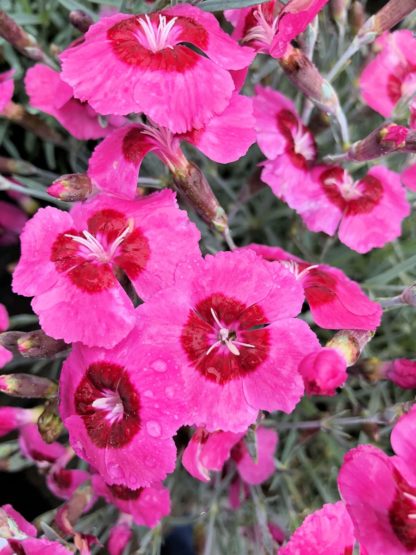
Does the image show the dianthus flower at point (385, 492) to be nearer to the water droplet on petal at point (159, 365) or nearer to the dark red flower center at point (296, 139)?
the water droplet on petal at point (159, 365)

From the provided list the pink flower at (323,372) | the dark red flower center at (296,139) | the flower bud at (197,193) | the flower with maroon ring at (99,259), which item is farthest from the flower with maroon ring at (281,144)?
the pink flower at (323,372)

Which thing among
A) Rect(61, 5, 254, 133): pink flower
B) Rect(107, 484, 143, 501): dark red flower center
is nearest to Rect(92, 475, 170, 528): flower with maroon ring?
Rect(107, 484, 143, 501): dark red flower center

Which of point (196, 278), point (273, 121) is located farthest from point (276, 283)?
point (273, 121)

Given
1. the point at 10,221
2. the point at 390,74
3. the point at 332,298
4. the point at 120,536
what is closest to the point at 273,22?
the point at 390,74

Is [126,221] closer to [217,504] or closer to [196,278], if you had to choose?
[196,278]

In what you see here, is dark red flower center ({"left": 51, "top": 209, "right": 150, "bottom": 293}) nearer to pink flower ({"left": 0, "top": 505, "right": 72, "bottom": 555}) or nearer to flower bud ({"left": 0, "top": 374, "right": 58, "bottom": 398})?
flower bud ({"left": 0, "top": 374, "right": 58, "bottom": 398})

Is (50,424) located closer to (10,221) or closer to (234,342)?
(234,342)
